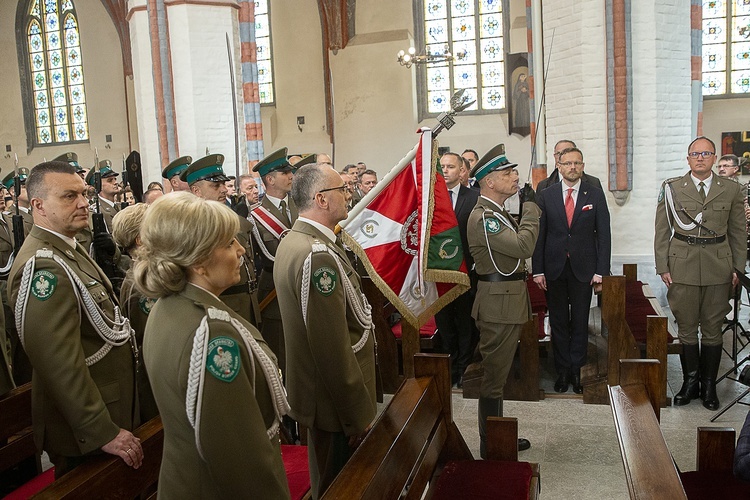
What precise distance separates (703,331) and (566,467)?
1.47m

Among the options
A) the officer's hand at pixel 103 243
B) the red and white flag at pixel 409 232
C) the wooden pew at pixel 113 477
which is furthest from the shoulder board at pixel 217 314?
the officer's hand at pixel 103 243

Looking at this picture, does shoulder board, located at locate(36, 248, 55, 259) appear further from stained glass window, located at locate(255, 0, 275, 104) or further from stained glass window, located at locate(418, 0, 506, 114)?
stained glass window, located at locate(255, 0, 275, 104)

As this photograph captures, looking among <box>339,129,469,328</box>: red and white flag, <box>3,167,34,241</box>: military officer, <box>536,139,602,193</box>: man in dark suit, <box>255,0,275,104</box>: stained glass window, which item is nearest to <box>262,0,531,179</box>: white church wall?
<box>255,0,275,104</box>: stained glass window

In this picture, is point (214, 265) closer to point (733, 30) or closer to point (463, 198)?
point (463, 198)

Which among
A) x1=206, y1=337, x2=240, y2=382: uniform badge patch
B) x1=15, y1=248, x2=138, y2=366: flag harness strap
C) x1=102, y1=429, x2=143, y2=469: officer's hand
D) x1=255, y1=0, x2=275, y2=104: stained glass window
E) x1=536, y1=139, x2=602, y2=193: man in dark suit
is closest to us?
x1=206, y1=337, x2=240, y2=382: uniform badge patch

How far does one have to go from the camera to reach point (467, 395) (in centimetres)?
444

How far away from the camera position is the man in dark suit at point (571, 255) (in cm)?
441

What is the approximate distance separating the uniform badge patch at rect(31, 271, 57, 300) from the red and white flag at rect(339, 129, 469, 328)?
1246 mm

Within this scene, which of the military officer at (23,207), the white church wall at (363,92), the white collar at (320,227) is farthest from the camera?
the white church wall at (363,92)

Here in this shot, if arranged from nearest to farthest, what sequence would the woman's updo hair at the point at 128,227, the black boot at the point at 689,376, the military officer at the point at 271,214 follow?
1. the woman's updo hair at the point at 128,227
2. the black boot at the point at 689,376
3. the military officer at the point at 271,214

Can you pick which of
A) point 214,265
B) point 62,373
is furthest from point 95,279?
point 214,265

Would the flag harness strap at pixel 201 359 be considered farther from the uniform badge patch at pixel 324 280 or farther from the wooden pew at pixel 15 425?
the wooden pew at pixel 15 425

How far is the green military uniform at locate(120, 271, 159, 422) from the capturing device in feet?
9.00

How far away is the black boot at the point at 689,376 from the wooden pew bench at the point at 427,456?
206 centimetres
